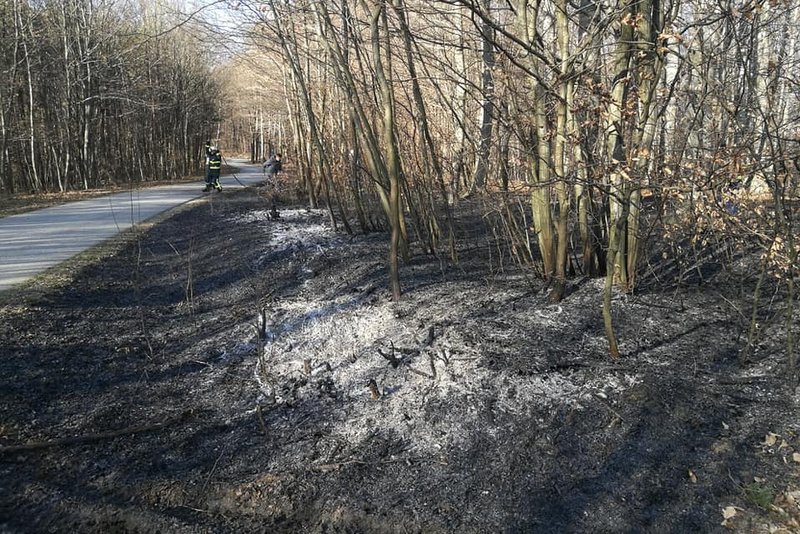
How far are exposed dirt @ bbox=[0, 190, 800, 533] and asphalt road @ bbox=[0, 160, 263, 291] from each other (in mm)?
1939

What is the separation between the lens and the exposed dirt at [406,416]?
3150 millimetres

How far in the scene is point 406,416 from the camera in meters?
3.91

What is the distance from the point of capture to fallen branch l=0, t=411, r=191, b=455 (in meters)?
3.62

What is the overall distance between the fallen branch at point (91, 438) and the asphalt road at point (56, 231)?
3477 millimetres

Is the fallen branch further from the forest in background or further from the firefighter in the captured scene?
the firefighter

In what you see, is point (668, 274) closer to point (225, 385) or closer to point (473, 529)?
point (473, 529)

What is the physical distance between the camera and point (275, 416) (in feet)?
13.6

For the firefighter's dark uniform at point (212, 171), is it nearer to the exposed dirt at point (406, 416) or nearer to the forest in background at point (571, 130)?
the forest in background at point (571, 130)

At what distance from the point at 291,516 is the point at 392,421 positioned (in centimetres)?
94

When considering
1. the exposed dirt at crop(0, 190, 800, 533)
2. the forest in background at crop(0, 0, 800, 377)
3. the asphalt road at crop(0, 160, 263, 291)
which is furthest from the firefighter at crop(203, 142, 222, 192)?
the exposed dirt at crop(0, 190, 800, 533)

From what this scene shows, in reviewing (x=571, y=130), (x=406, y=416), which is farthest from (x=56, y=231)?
(x=571, y=130)

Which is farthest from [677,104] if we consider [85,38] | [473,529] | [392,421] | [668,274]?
[85,38]

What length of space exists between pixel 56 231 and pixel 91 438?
8.37 metres

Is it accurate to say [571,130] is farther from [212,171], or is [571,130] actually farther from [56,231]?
[212,171]
